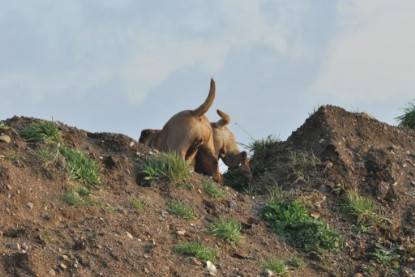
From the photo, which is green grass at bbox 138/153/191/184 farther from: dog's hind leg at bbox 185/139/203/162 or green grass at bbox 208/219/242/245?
dog's hind leg at bbox 185/139/203/162

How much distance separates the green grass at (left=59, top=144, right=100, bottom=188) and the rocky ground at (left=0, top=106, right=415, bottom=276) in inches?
3.3

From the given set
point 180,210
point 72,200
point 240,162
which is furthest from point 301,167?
point 72,200

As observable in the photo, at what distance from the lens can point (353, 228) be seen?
434 inches

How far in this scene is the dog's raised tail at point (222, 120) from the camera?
15148 mm

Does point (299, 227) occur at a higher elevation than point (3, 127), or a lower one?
lower

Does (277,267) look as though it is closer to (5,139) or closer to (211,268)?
(211,268)

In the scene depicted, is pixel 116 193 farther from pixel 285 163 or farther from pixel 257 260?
pixel 285 163

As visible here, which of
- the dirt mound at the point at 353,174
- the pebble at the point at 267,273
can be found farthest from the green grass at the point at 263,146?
the pebble at the point at 267,273

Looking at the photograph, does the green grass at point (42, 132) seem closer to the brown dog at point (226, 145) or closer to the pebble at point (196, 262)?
the pebble at point (196, 262)

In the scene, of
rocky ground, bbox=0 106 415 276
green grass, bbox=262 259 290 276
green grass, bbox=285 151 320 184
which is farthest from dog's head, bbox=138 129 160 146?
green grass, bbox=262 259 290 276

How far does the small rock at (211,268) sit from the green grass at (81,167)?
1467mm

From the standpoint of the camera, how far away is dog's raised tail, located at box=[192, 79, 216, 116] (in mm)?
13023

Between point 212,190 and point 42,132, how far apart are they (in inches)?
68.7

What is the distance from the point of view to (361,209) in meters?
11.3
